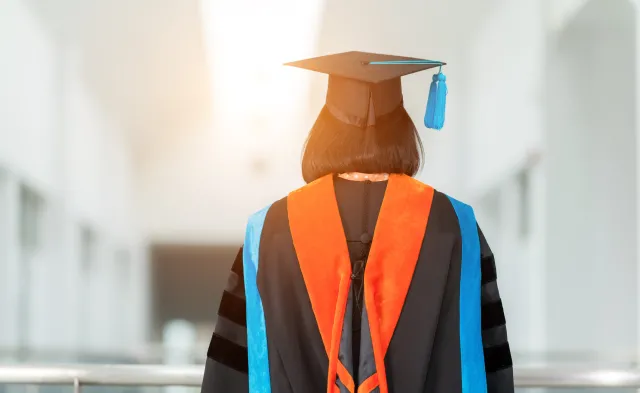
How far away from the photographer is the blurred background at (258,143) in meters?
5.07

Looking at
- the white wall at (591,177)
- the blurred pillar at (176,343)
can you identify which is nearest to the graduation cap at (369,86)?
the white wall at (591,177)

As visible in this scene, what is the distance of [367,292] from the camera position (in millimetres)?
1444

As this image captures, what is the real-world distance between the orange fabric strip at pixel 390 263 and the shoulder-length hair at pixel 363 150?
0.07 m

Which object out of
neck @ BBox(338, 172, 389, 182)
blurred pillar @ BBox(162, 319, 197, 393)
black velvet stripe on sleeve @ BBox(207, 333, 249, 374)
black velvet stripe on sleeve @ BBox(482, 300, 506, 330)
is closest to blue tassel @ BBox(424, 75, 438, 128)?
neck @ BBox(338, 172, 389, 182)

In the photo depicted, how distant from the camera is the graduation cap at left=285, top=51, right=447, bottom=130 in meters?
1.65

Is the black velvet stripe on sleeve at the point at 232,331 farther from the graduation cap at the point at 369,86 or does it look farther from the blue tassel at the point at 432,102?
the blue tassel at the point at 432,102

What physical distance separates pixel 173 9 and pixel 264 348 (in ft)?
19.5

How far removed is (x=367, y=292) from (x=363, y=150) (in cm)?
29

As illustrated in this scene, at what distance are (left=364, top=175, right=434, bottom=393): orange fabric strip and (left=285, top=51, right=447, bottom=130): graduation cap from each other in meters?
0.23

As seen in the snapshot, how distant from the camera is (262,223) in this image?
1.55 metres

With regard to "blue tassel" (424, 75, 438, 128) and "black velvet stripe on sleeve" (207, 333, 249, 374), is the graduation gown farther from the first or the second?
"blue tassel" (424, 75, 438, 128)

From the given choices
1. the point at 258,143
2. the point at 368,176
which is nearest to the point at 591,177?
the point at 368,176

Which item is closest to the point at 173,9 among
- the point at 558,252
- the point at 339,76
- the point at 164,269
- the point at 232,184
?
the point at 232,184

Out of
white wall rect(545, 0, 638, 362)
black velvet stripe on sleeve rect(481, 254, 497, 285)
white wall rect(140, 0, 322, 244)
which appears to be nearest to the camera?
black velvet stripe on sleeve rect(481, 254, 497, 285)
